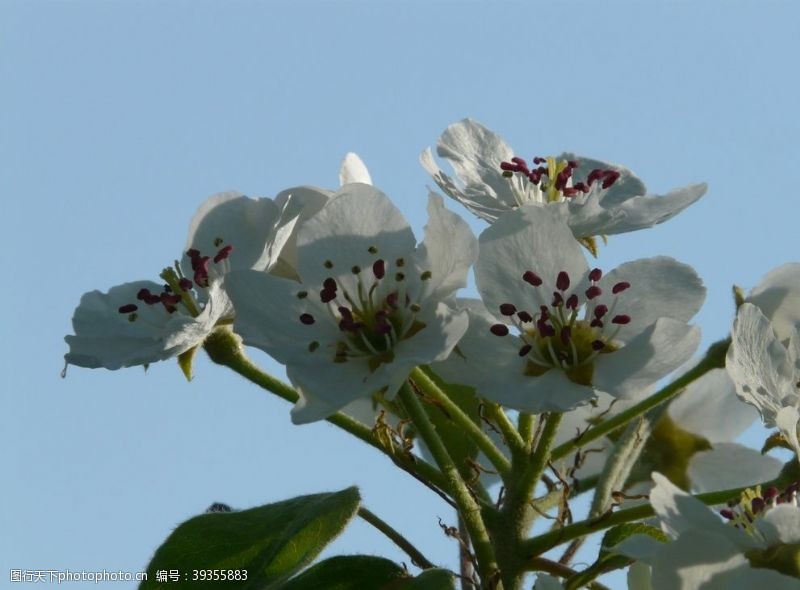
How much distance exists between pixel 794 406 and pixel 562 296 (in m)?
0.56

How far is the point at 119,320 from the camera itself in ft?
11.1

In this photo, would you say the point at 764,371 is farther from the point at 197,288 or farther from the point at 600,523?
the point at 197,288

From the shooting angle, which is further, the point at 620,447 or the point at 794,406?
the point at 620,447

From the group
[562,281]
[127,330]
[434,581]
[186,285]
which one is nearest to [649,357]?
[562,281]

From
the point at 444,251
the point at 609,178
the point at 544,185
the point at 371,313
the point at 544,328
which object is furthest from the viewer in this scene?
the point at 544,185

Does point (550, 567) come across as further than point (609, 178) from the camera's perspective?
No

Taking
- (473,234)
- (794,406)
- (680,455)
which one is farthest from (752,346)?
(680,455)

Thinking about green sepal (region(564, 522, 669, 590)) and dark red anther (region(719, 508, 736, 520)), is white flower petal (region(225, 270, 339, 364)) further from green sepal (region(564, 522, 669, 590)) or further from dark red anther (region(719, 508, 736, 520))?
dark red anther (region(719, 508, 736, 520))

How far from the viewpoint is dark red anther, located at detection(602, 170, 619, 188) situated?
3.54m

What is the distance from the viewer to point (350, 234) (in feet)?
10.0

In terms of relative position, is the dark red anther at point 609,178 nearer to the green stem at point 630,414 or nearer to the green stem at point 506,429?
the green stem at point 630,414

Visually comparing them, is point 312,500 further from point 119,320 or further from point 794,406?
point 794,406

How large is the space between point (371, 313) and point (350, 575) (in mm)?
597

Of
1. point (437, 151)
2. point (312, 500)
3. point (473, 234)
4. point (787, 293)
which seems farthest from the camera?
point (437, 151)
